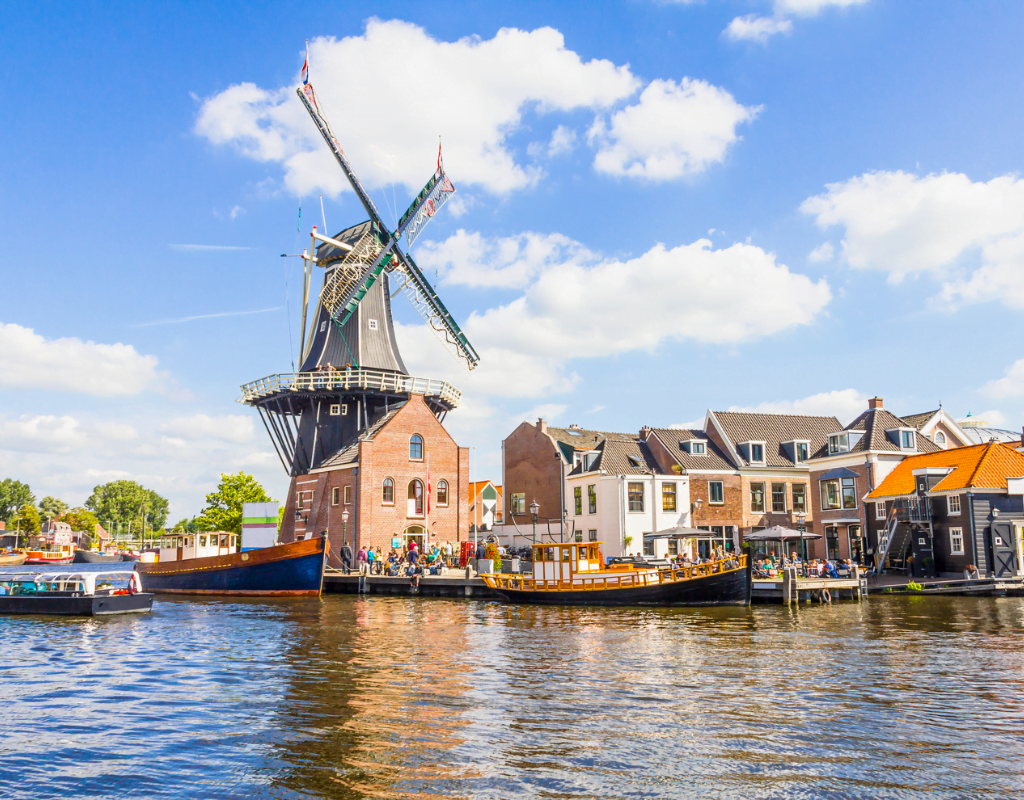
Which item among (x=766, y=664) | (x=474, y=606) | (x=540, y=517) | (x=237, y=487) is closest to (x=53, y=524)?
(x=237, y=487)

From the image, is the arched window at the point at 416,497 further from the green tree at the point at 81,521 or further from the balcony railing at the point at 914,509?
the green tree at the point at 81,521

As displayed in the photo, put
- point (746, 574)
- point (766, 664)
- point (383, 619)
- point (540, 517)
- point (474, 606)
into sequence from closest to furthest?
point (766, 664)
point (383, 619)
point (746, 574)
point (474, 606)
point (540, 517)

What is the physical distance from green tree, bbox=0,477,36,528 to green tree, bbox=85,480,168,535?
25.3 metres

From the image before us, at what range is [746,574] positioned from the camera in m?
30.8

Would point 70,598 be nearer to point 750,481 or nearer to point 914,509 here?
point 750,481

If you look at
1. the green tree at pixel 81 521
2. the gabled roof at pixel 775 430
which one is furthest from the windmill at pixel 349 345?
the green tree at pixel 81 521

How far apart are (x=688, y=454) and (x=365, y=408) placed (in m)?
20.7

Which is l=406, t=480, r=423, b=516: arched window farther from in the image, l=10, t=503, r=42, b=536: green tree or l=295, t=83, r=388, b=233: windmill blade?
l=10, t=503, r=42, b=536: green tree

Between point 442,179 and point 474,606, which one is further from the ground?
point 442,179

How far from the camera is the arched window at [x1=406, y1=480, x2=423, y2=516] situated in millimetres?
47062

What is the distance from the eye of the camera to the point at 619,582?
31406 millimetres

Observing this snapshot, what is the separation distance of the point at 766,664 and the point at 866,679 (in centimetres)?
238

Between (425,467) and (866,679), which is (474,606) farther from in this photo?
(866,679)

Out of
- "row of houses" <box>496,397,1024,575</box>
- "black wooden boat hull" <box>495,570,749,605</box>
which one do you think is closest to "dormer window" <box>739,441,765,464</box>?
"row of houses" <box>496,397,1024,575</box>
